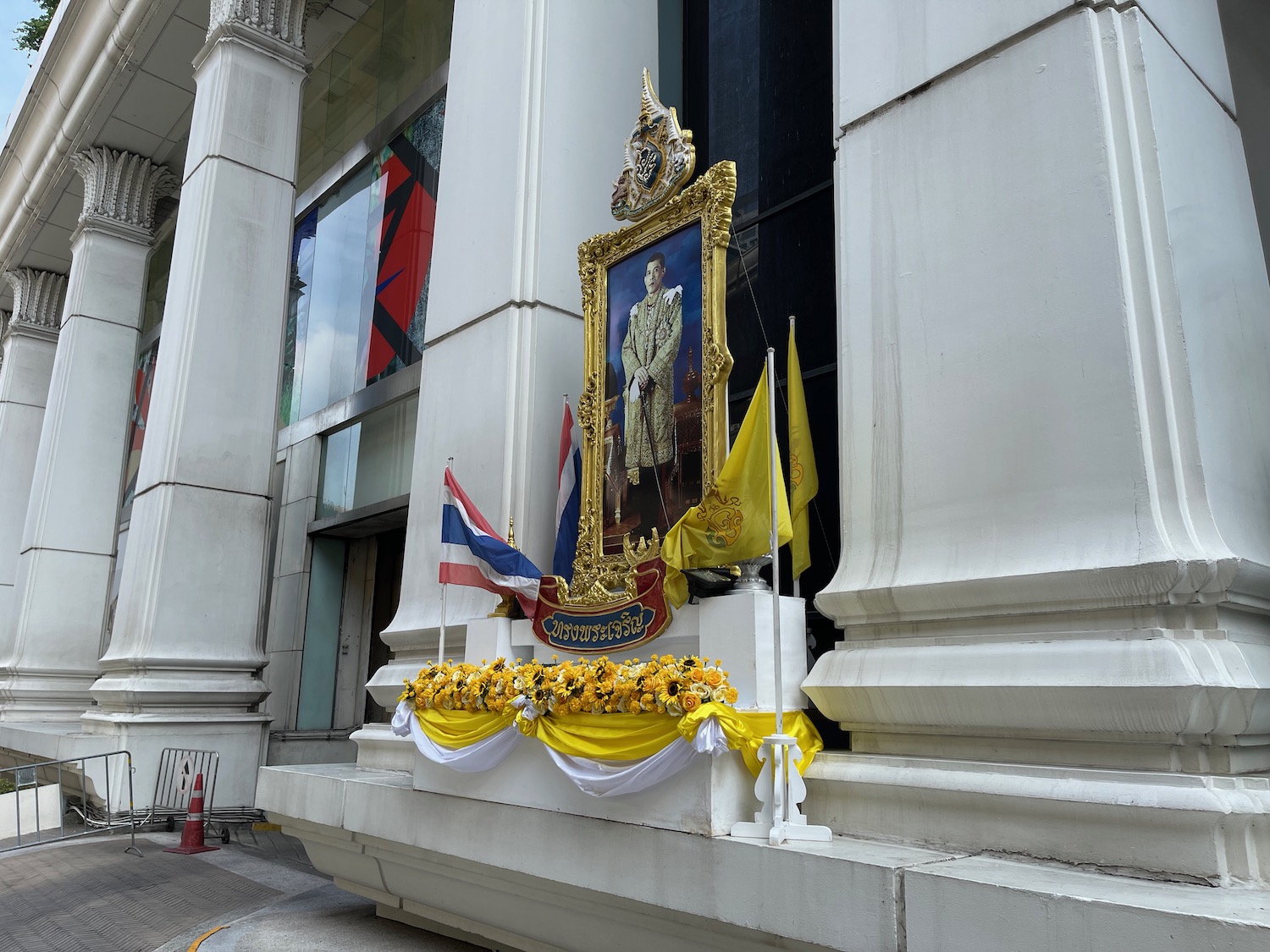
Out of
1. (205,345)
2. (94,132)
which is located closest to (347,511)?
(205,345)

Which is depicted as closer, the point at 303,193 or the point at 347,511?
the point at 347,511

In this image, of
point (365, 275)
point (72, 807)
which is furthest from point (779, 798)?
point (365, 275)

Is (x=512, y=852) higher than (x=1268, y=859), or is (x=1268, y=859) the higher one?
(x=1268, y=859)

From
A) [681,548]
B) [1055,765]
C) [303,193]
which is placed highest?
[303,193]

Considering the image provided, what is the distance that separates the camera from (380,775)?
684 cm

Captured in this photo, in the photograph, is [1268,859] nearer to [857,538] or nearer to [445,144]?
[857,538]

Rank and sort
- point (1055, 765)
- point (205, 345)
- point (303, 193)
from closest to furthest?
1. point (1055, 765)
2. point (205, 345)
3. point (303, 193)

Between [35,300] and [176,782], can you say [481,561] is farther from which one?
[35,300]

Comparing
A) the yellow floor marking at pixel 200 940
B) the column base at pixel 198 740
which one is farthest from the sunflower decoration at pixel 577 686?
the column base at pixel 198 740

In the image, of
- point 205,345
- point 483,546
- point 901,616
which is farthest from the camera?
point 205,345

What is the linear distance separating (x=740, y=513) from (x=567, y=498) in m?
2.16

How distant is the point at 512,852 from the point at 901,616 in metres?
2.42

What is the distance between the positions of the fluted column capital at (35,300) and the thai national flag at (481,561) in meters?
19.8

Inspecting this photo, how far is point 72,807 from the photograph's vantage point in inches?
453
